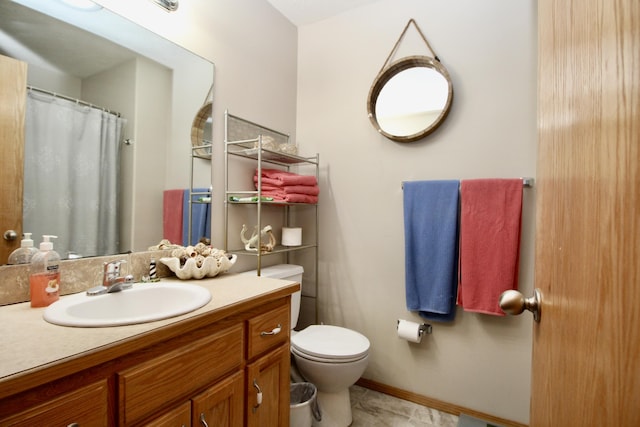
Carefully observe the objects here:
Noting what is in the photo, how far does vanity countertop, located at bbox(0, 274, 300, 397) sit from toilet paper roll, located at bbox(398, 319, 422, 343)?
1.11 m

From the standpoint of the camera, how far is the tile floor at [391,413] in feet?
5.45

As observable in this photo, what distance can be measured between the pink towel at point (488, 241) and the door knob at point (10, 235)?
1895 millimetres

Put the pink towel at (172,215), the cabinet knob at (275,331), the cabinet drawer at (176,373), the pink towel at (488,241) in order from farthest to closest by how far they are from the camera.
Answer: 1. the pink towel at (488,241)
2. the pink towel at (172,215)
3. the cabinet knob at (275,331)
4. the cabinet drawer at (176,373)

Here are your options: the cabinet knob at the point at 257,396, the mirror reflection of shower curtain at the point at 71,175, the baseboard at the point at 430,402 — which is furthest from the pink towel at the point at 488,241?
the mirror reflection of shower curtain at the point at 71,175

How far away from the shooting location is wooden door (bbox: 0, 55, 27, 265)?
3.13 feet

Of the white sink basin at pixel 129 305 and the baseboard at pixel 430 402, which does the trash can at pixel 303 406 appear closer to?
the baseboard at pixel 430 402

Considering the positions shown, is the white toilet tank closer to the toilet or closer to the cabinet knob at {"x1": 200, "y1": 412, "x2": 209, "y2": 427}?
the toilet

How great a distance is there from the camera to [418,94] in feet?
6.05

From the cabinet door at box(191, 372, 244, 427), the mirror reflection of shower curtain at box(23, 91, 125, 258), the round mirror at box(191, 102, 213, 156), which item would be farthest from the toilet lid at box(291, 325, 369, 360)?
the round mirror at box(191, 102, 213, 156)

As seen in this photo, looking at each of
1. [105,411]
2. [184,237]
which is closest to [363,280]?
[184,237]

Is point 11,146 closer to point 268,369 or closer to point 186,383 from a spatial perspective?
point 186,383

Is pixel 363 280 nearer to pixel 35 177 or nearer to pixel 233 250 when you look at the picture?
pixel 233 250

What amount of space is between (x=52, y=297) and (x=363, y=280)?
1578 millimetres

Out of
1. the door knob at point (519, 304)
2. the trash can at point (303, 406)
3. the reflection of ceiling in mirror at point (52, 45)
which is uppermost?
the reflection of ceiling in mirror at point (52, 45)
